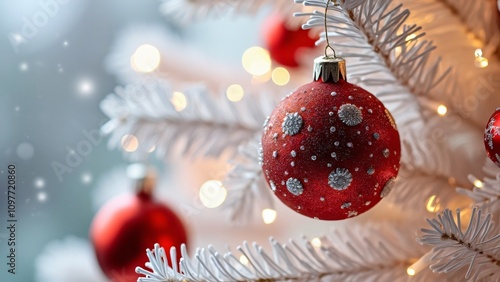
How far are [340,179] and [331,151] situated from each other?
0.07ft

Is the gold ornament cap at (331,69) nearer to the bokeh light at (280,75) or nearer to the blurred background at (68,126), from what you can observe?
the blurred background at (68,126)

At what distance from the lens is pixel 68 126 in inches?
37.5

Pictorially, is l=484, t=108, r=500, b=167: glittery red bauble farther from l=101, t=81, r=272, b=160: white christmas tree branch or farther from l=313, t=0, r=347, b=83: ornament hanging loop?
l=101, t=81, r=272, b=160: white christmas tree branch

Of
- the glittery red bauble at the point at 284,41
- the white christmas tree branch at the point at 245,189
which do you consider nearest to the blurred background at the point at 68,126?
the glittery red bauble at the point at 284,41

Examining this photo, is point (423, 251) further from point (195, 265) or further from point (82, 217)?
point (82, 217)

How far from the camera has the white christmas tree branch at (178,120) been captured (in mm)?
682

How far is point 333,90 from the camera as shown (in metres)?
0.42

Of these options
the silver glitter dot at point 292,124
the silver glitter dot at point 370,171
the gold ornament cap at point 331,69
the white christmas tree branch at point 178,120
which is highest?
the white christmas tree branch at point 178,120

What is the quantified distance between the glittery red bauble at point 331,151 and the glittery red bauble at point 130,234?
1.12ft

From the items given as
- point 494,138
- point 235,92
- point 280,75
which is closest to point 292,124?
point 494,138

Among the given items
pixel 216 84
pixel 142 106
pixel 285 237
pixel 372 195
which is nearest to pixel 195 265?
pixel 372 195

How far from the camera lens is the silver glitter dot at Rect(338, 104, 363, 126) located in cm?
40

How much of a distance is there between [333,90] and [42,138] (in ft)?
1.50

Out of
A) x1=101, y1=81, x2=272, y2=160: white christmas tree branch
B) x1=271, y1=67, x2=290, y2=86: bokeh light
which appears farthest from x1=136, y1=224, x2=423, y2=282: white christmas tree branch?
x1=271, y1=67, x2=290, y2=86: bokeh light
